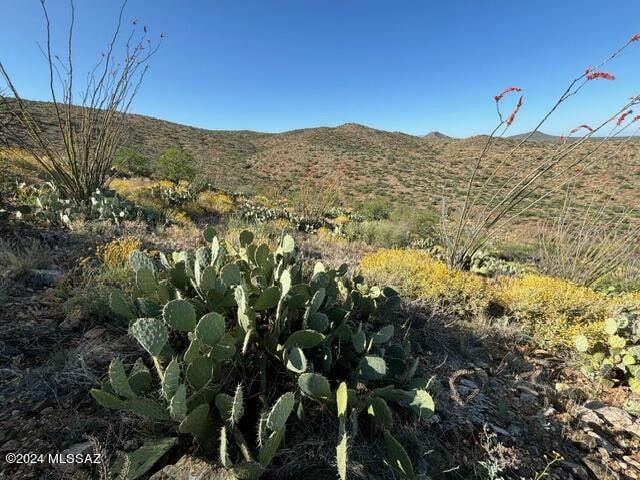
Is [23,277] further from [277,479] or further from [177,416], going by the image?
[277,479]

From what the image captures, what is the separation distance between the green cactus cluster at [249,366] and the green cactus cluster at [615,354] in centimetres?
186

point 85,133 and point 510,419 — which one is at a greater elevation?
point 85,133

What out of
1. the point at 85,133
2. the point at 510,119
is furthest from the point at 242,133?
Answer: the point at 510,119

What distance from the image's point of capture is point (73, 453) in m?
1.35

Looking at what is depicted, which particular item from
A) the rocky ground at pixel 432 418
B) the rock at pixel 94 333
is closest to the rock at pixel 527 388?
the rocky ground at pixel 432 418

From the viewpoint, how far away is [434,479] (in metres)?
1.56

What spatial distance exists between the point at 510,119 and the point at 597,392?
262cm

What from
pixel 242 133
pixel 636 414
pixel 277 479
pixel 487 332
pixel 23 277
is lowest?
pixel 636 414

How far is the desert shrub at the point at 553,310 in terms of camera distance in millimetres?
3299

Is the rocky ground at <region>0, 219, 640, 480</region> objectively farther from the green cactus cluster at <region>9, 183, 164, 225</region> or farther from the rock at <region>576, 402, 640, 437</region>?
the green cactus cluster at <region>9, 183, 164, 225</region>

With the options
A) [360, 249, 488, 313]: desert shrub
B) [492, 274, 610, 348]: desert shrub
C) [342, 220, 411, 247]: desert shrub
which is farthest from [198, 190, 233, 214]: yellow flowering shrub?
[492, 274, 610, 348]: desert shrub

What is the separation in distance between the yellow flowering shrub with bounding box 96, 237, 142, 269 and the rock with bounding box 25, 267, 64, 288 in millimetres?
354

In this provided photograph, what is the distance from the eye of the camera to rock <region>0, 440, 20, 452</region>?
4.40 ft

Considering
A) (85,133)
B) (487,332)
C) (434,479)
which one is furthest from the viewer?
(85,133)
